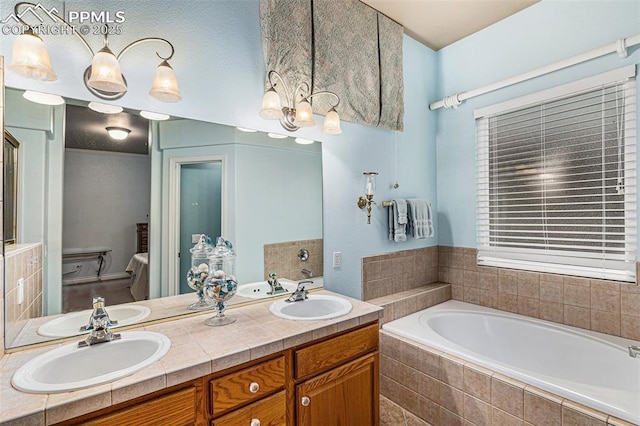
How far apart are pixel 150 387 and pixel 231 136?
1268 millimetres

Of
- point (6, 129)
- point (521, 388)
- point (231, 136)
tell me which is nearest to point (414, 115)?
point (231, 136)

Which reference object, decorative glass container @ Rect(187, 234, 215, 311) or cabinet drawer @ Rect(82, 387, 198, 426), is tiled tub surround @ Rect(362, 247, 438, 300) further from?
cabinet drawer @ Rect(82, 387, 198, 426)

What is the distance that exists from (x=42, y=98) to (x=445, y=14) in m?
2.65

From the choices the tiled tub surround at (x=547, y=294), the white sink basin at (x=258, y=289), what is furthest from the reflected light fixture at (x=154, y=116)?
the tiled tub surround at (x=547, y=294)

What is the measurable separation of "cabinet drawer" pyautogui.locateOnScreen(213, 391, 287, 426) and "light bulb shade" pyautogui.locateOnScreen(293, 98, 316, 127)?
141cm

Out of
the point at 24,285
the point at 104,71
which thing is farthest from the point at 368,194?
the point at 24,285

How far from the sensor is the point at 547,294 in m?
2.23

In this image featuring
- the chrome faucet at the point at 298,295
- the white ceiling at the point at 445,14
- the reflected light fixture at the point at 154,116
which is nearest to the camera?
the reflected light fixture at the point at 154,116

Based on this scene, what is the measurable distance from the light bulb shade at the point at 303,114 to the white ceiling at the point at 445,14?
3.60 feet

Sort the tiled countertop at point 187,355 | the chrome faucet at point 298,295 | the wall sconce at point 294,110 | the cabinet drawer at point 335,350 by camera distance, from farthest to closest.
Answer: the chrome faucet at point 298,295 < the wall sconce at point 294,110 < the cabinet drawer at point 335,350 < the tiled countertop at point 187,355

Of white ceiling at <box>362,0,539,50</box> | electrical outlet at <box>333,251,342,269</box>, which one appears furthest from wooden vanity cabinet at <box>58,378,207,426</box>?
white ceiling at <box>362,0,539,50</box>

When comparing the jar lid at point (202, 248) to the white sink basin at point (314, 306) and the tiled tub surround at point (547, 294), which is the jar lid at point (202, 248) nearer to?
the white sink basin at point (314, 306)

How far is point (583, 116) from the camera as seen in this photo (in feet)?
6.86

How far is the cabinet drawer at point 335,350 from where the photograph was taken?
1.34m
